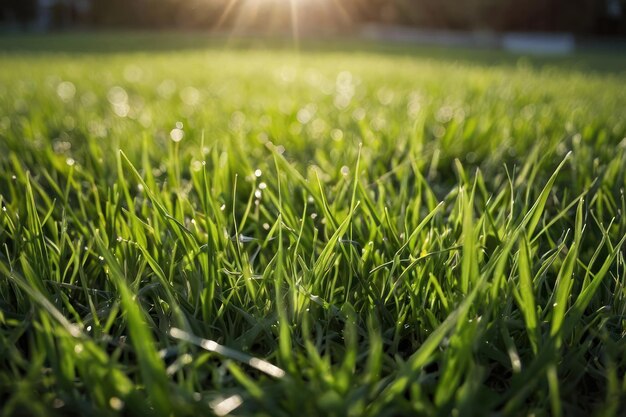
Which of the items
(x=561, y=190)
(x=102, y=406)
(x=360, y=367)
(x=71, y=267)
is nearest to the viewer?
(x=102, y=406)

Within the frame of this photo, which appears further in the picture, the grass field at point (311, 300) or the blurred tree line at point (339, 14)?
the blurred tree line at point (339, 14)

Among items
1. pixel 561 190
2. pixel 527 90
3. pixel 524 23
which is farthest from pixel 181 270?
pixel 524 23

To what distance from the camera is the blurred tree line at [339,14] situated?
91.7 ft

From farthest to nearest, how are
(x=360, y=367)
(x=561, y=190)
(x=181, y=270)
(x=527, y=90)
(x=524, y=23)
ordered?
(x=524, y=23) → (x=527, y=90) → (x=561, y=190) → (x=181, y=270) → (x=360, y=367)

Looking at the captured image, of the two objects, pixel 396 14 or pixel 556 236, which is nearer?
pixel 556 236

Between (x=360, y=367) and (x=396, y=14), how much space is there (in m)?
31.8

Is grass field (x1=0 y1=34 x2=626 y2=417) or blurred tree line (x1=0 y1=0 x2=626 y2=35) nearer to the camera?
grass field (x1=0 y1=34 x2=626 y2=417)

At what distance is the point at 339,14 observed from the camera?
3228 cm

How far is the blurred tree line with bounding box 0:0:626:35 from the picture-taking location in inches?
1101

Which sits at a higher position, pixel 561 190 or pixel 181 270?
pixel 181 270

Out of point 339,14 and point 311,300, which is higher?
point 339,14

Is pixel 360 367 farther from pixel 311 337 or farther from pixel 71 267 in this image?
pixel 71 267

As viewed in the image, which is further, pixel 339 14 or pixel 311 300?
pixel 339 14

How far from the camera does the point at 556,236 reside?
3.42 feet
